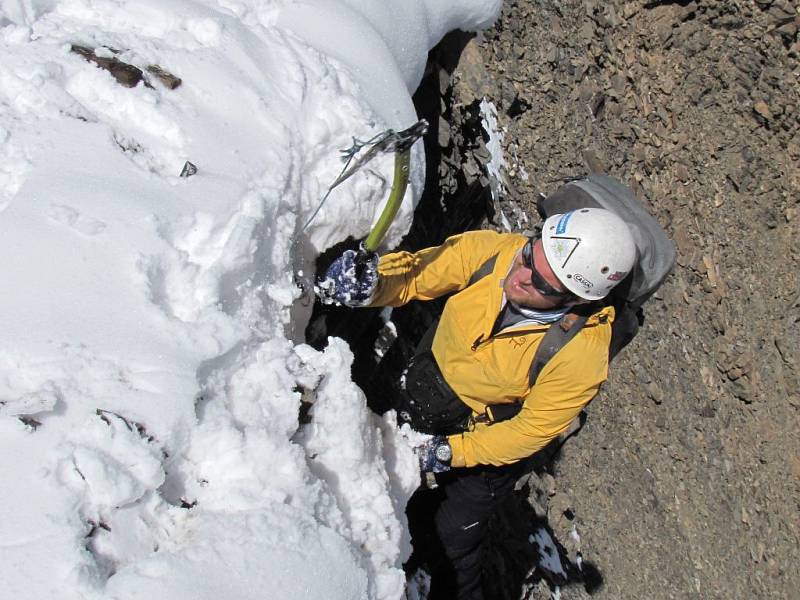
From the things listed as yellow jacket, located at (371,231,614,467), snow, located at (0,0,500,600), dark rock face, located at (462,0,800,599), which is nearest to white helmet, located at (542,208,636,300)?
yellow jacket, located at (371,231,614,467)

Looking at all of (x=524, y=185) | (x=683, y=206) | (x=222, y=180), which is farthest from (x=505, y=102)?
(x=222, y=180)

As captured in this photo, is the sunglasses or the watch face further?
the watch face

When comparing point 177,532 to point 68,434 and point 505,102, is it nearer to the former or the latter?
point 68,434

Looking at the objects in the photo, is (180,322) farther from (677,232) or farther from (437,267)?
(677,232)

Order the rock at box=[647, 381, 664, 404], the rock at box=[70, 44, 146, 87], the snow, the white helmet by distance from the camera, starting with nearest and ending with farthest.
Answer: the snow, the rock at box=[70, 44, 146, 87], the white helmet, the rock at box=[647, 381, 664, 404]

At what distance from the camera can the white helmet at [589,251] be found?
9.89ft

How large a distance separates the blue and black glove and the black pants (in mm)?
1656

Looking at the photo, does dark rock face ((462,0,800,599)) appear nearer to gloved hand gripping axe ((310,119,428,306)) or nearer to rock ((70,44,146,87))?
gloved hand gripping axe ((310,119,428,306))

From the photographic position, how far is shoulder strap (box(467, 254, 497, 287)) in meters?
3.39

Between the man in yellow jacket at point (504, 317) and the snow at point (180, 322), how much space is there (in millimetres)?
380

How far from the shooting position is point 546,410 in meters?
3.32

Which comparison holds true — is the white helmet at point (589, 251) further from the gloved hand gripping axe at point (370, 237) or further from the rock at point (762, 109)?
the rock at point (762, 109)

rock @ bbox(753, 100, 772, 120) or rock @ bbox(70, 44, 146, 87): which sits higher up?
rock @ bbox(70, 44, 146, 87)

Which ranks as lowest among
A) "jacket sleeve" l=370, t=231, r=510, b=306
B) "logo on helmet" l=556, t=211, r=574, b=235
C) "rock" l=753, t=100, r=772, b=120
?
"jacket sleeve" l=370, t=231, r=510, b=306
